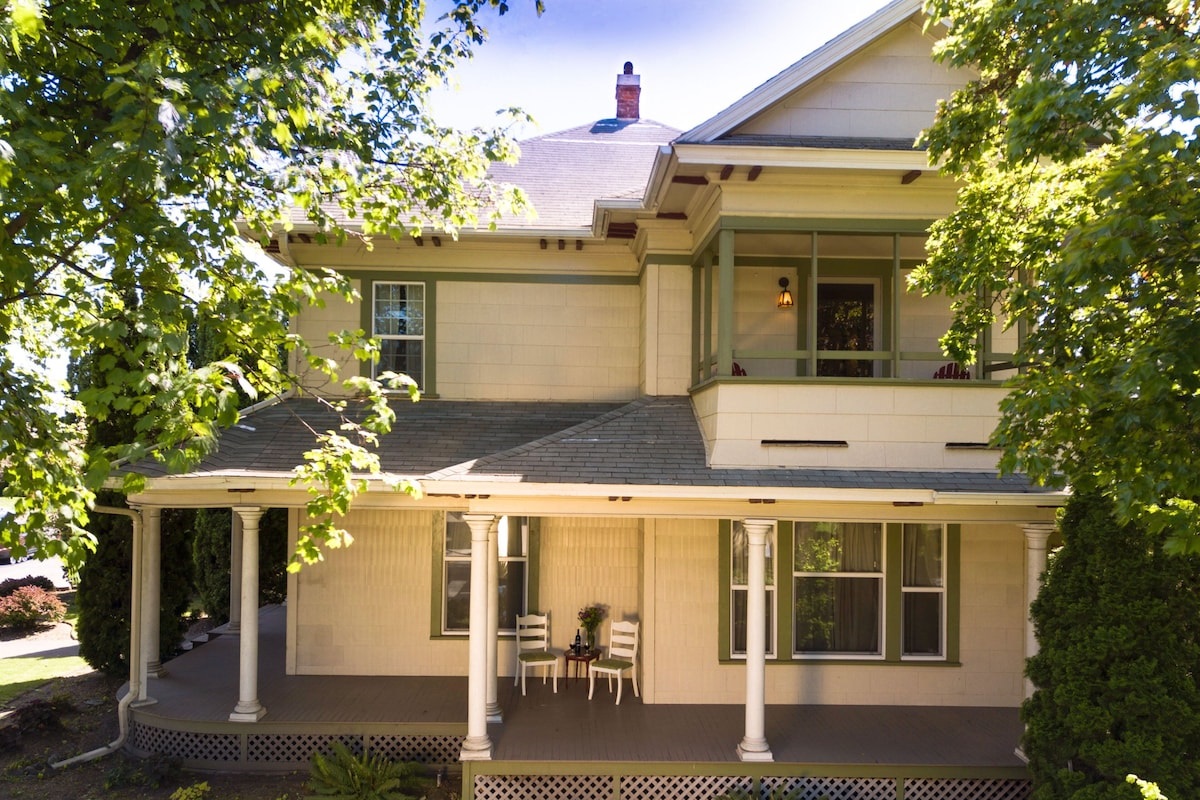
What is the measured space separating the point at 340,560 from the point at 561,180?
627cm

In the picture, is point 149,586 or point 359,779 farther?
point 149,586

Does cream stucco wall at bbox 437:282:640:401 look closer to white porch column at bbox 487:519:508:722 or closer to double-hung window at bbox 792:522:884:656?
white porch column at bbox 487:519:508:722

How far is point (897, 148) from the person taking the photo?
315 inches

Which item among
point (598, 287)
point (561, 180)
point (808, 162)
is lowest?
point (598, 287)

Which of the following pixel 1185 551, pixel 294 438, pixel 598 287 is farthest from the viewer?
pixel 598 287

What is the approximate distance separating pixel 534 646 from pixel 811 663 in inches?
137

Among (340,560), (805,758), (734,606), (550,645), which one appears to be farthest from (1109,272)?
(340,560)

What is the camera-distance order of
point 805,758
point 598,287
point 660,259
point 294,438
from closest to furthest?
1. point 805,758
2. point 294,438
3. point 660,259
4. point 598,287

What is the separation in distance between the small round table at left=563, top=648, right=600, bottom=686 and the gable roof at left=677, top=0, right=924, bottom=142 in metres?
6.36

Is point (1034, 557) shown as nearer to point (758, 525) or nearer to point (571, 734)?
point (758, 525)

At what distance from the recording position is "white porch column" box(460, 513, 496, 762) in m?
7.67

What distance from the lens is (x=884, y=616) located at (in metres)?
9.46

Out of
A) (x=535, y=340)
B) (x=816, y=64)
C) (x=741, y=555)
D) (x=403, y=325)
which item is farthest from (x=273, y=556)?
(x=816, y=64)

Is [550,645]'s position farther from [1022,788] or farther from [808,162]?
[808,162]
